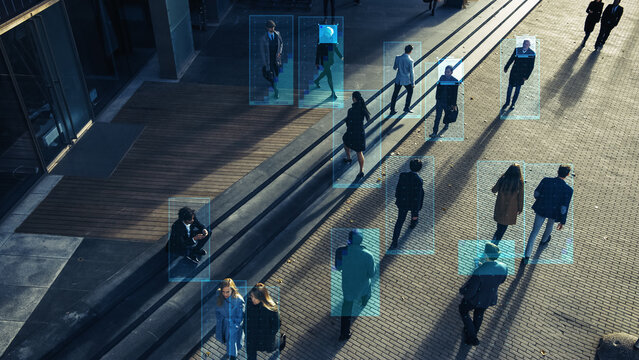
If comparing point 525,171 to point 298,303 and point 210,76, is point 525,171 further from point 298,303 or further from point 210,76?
point 210,76

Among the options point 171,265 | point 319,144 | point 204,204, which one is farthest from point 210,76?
point 171,265

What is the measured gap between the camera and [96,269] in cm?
872

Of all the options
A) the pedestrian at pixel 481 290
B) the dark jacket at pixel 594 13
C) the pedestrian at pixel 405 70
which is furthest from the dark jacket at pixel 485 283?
the dark jacket at pixel 594 13

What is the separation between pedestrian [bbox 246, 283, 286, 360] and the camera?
6.59 metres

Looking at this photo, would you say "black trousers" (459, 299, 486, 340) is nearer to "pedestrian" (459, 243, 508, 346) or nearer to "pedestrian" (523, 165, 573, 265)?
"pedestrian" (459, 243, 508, 346)

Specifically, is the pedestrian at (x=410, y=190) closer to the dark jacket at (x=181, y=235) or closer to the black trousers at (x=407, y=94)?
the dark jacket at (x=181, y=235)

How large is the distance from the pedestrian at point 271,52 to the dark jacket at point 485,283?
7753mm

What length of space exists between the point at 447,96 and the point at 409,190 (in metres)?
3.92

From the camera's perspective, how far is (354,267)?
7164 mm
